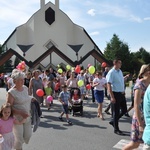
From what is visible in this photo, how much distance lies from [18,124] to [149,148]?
2.27 metres

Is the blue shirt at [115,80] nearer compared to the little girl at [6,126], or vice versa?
the little girl at [6,126]

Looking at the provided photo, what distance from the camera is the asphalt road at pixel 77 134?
227 inches

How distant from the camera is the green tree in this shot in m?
43.9

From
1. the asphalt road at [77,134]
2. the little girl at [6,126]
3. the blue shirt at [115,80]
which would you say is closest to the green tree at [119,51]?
the asphalt road at [77,134]

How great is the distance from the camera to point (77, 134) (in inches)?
265

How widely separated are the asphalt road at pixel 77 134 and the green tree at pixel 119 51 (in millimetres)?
35659

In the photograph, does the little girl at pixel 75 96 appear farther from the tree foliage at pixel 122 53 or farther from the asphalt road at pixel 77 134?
the tree foliage at pixel 122 53

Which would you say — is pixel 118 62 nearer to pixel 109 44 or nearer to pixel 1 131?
pixel 1 131

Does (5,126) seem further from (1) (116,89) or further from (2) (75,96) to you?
(2) (75,96)

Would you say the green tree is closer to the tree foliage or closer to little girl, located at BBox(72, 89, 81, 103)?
the tree foliage

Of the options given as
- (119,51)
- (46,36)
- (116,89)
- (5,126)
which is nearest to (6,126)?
(5,126)

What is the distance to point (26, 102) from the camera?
14.5ft

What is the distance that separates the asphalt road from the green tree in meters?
35.7

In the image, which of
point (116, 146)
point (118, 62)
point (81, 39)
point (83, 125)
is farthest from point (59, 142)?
point (81, 39)
